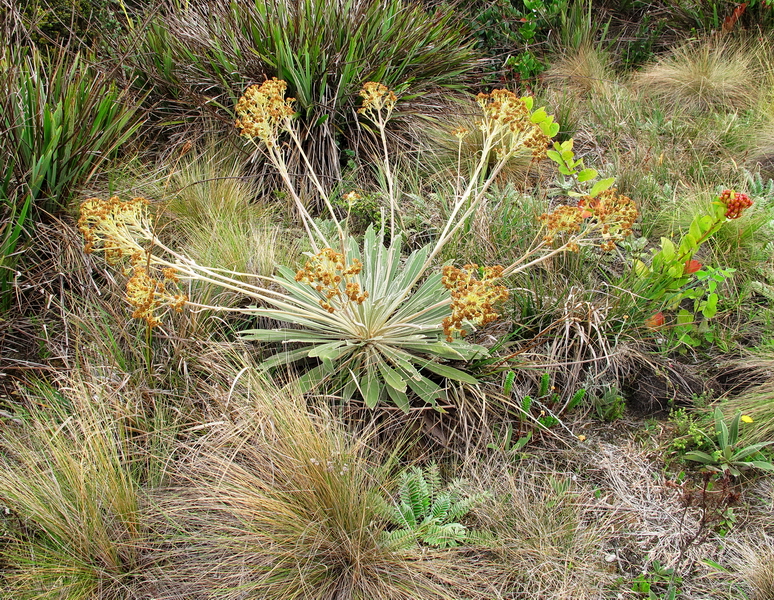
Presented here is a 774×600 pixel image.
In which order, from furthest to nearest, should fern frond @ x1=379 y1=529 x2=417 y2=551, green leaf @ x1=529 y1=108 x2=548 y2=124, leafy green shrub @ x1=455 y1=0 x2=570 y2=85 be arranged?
leafy green shrub @ x1=455 y1=0 x2=570 y2=85 < green leaf @ x1=529 y1=108 x2=548 y2=124 < fern frond @ x1=379 y1=529 x2=417 y2=551

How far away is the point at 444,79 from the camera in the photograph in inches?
179

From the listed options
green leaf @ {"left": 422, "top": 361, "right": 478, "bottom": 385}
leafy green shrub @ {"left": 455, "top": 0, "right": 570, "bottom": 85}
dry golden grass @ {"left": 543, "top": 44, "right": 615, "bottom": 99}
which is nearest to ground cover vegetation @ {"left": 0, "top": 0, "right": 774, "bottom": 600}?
green leaf @ {"left": 422, "top": 361, "right": 478, "bottom": 385}

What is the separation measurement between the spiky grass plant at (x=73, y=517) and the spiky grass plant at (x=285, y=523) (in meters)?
0.14

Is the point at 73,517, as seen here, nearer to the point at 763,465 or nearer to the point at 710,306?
the point at 763,465

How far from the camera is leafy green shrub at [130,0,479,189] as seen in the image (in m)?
3.87

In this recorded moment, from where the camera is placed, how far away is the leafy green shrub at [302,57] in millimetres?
3865

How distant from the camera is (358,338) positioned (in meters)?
2.53

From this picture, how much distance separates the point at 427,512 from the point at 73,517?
3.99 ft

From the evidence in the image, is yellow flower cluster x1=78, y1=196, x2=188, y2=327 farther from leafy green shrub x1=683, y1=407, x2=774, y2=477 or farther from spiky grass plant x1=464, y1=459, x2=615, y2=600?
leafy green shrub x1=683, y1=407, x2=774, y2=477

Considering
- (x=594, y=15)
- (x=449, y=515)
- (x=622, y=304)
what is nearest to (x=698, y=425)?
(x=622, y=304)

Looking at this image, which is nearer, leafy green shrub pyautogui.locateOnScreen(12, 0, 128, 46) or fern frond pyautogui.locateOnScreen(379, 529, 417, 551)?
fern frond pyautogui.locateOnScreen(379, 529, 417, 551)

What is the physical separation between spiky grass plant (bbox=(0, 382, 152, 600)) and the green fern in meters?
0.87

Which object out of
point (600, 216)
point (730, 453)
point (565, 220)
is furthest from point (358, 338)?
point (730, 453)

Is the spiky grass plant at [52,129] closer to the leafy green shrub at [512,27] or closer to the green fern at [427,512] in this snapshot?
the green fern at [427,512]
